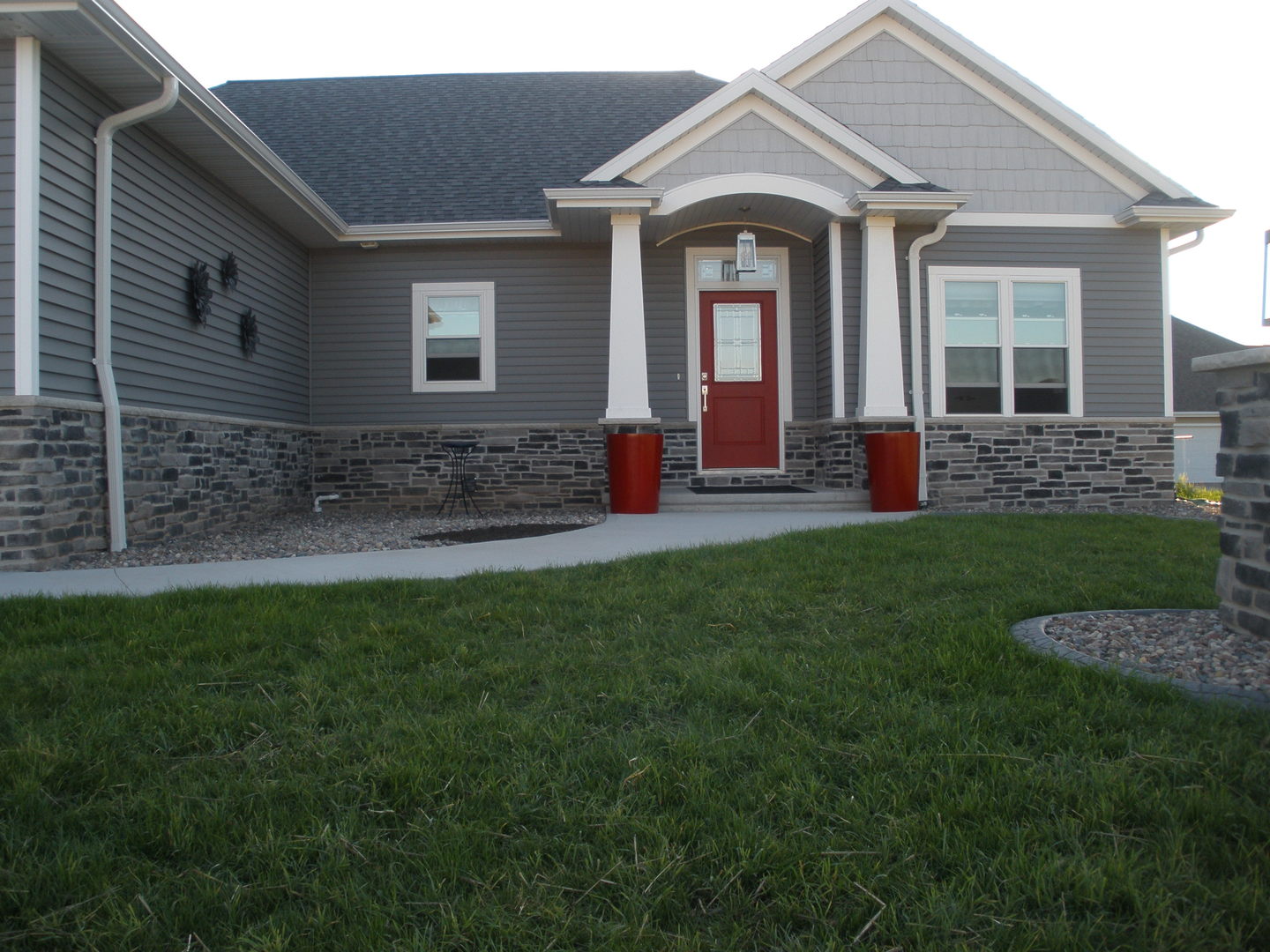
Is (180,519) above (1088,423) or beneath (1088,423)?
beneath

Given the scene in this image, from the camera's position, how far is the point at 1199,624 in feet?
11.8

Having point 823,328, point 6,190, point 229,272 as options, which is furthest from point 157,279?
point 823,328

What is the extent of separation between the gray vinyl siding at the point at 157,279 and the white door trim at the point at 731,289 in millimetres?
4687

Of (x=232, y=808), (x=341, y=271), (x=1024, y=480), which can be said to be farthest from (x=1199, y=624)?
(x=341, y=271)

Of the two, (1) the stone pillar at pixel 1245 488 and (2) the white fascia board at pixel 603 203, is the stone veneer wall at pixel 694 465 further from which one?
(1) the stone pillar at pixel 1245 488

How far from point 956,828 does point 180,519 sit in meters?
7.08

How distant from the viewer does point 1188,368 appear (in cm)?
2197

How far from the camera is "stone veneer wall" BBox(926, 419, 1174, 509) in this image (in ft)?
31.0

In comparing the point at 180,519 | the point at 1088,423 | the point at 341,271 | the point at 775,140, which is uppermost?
the point at 775,140

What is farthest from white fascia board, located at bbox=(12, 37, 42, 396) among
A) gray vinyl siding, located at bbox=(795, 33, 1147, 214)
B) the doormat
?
gray vinyl siding, located at bbox=(795, 33, 1147, 214)

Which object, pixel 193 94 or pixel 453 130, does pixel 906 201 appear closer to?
pixel 193 94

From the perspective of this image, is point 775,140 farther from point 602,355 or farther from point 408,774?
point 408,774

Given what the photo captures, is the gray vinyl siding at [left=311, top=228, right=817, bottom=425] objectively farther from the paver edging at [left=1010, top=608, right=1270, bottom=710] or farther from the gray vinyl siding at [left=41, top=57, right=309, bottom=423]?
the paver edging at [left=1010, top=608, right=1270, bottom=710]

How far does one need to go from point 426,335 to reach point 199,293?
2970 millimetres
